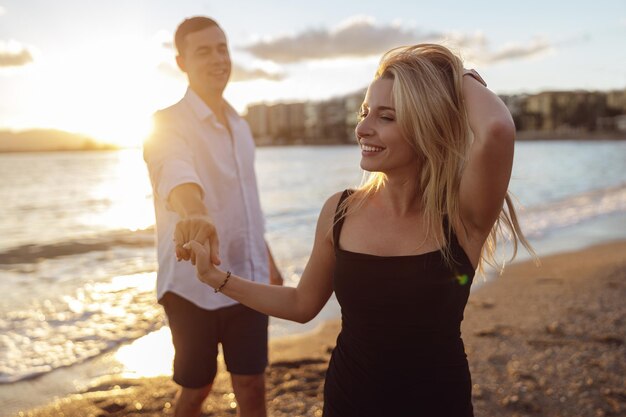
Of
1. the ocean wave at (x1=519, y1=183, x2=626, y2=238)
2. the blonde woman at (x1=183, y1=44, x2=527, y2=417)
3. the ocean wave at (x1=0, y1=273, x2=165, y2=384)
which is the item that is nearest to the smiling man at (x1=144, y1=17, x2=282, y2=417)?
the blonde woman at (x1=183, y1=44, x2=527, y2=417)

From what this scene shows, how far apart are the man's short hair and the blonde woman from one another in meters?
1.63

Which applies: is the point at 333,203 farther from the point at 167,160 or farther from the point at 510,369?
the point at 510,369

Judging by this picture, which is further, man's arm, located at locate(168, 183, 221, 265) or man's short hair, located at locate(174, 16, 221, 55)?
man's short hair, located at locate(174, 16, 221, 55)

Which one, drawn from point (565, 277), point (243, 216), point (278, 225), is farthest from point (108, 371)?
point (278, 225)

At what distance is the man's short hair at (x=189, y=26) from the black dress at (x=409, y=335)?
6.68ft

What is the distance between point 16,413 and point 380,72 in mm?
4883

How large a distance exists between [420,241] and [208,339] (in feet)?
5.39

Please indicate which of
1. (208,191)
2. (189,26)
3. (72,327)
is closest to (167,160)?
(208,191)

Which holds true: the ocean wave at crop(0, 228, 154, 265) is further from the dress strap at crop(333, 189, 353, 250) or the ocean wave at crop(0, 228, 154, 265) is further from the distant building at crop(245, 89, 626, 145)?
the distant building at crop(245, 89, 626, 145)

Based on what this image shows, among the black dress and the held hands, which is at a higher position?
the held hands

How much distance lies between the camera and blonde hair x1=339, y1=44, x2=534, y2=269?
6.82 ft

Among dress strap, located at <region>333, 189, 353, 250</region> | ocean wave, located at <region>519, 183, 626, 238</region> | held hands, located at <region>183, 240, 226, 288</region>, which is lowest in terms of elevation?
ocean wave, located at <region>519, 183, 626, 238</region>

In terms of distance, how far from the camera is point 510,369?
5414mm

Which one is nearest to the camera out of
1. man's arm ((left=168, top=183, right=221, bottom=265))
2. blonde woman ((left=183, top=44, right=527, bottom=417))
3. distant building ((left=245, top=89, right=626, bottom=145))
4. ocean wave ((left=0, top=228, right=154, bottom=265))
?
blonde woman ((left=183, top=44, right=527, bottom=417))
